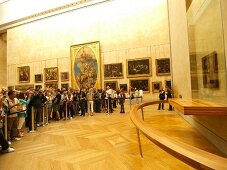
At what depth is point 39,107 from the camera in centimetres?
831

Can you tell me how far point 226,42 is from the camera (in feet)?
11.6

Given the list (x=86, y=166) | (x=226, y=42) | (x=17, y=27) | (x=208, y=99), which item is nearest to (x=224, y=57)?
(x=226, y=42)

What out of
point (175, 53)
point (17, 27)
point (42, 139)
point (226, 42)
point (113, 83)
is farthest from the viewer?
point (17, 27)

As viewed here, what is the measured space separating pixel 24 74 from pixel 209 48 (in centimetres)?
2215

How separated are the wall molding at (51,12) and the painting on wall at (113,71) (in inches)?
245

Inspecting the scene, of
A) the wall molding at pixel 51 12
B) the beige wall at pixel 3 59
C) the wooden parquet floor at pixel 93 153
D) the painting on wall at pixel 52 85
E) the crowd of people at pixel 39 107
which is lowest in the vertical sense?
the wooden parquet floor at pixel 93 153

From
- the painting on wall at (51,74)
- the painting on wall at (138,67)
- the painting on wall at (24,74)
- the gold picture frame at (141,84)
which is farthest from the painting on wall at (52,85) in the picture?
the gold picture frame at (141,84)

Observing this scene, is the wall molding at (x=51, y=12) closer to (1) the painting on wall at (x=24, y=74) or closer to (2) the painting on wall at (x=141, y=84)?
(1) the painting on wall at (x=24, y=74)

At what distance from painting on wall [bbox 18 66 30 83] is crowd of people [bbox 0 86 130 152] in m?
12.4

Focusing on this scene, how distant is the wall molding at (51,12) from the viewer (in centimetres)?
1944

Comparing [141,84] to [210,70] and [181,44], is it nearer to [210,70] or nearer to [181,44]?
[181,44]

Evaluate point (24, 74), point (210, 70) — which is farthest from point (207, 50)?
point (24, 74)

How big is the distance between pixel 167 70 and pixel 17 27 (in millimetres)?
18485

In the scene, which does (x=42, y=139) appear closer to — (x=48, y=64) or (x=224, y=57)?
(x=224, y=57)
